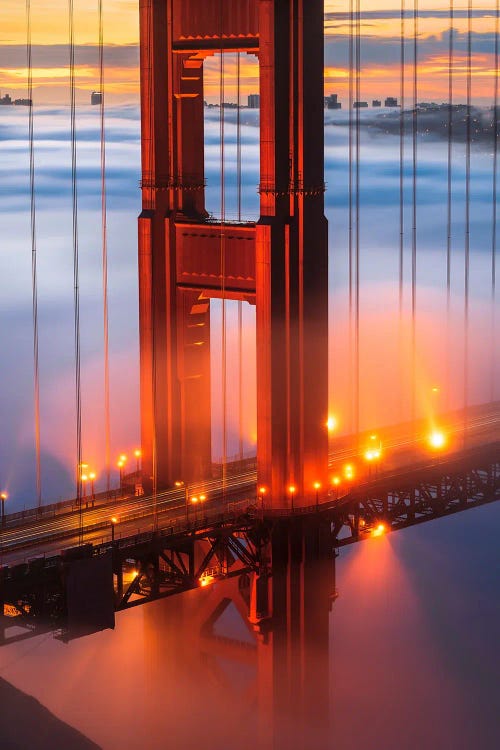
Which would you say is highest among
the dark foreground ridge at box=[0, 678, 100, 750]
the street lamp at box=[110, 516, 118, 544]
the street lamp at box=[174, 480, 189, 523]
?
the street lamp at box=[174, 480, 189, 523]

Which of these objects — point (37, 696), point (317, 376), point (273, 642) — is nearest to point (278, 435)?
point (317, 376)

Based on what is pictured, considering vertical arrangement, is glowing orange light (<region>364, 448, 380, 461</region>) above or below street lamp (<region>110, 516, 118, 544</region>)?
above

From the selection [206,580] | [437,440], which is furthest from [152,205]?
[437,440]

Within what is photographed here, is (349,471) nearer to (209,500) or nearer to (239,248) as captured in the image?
(209,500)

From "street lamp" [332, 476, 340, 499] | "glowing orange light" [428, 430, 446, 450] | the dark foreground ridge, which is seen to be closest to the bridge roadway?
"street lamp" [332, 476, 340, 499]

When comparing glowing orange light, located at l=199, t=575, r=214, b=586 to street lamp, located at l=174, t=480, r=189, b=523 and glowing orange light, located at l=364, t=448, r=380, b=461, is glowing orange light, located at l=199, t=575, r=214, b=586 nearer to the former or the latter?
street lamp, located at l=174, t=480, r=189, b=523

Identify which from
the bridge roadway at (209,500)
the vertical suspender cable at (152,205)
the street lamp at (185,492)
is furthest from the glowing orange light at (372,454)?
the vertical suspender cable at (152,205)
